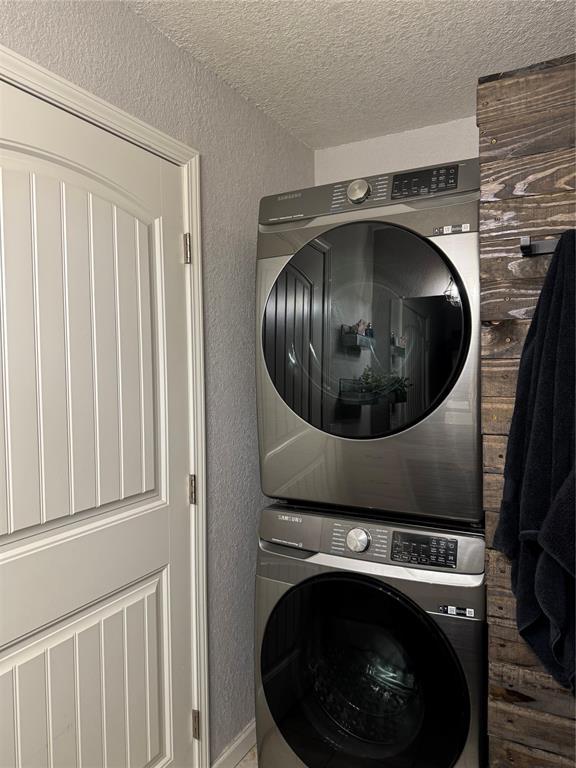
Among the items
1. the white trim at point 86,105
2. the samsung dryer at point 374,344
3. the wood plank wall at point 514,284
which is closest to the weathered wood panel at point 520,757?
the wood plank wall at point 514,284

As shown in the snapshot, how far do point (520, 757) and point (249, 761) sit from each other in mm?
1068

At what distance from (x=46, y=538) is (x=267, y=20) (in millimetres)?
1511

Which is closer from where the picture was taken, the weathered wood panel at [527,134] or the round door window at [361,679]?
the weathered wood panel at [527,134]

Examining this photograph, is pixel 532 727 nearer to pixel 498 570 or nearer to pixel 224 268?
pixel 498 570

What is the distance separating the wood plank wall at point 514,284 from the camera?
125 cm

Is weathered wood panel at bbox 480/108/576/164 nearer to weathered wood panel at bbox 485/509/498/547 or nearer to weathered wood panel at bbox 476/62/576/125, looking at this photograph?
weathered wood panel at bbox 476/62/576/125

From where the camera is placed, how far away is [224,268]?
1.94m

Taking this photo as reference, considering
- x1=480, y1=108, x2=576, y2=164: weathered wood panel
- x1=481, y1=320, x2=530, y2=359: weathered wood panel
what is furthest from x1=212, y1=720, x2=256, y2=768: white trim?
x1=480, y1=108, x2=576, y2=164: weathered wood panel

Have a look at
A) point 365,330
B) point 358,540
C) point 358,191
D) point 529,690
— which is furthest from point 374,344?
point 529,690

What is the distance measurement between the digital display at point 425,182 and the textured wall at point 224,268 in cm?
65

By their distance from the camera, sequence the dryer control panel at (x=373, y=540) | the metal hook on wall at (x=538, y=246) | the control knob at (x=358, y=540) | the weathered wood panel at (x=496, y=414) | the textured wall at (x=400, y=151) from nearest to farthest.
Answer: the metal hook on wall at (x=538, y=246) → the weathered wood panel at (x=496, y=414) → the dryer control panel at (x=373, y=540) → the control knob at (x=358, y=540) → the textured wall at (x=400, y=151)

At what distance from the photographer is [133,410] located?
5.09 ft

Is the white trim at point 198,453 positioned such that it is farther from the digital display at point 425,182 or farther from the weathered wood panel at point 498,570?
the weathered wood panel at point 498,570

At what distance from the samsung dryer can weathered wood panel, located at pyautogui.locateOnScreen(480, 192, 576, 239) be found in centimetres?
9
